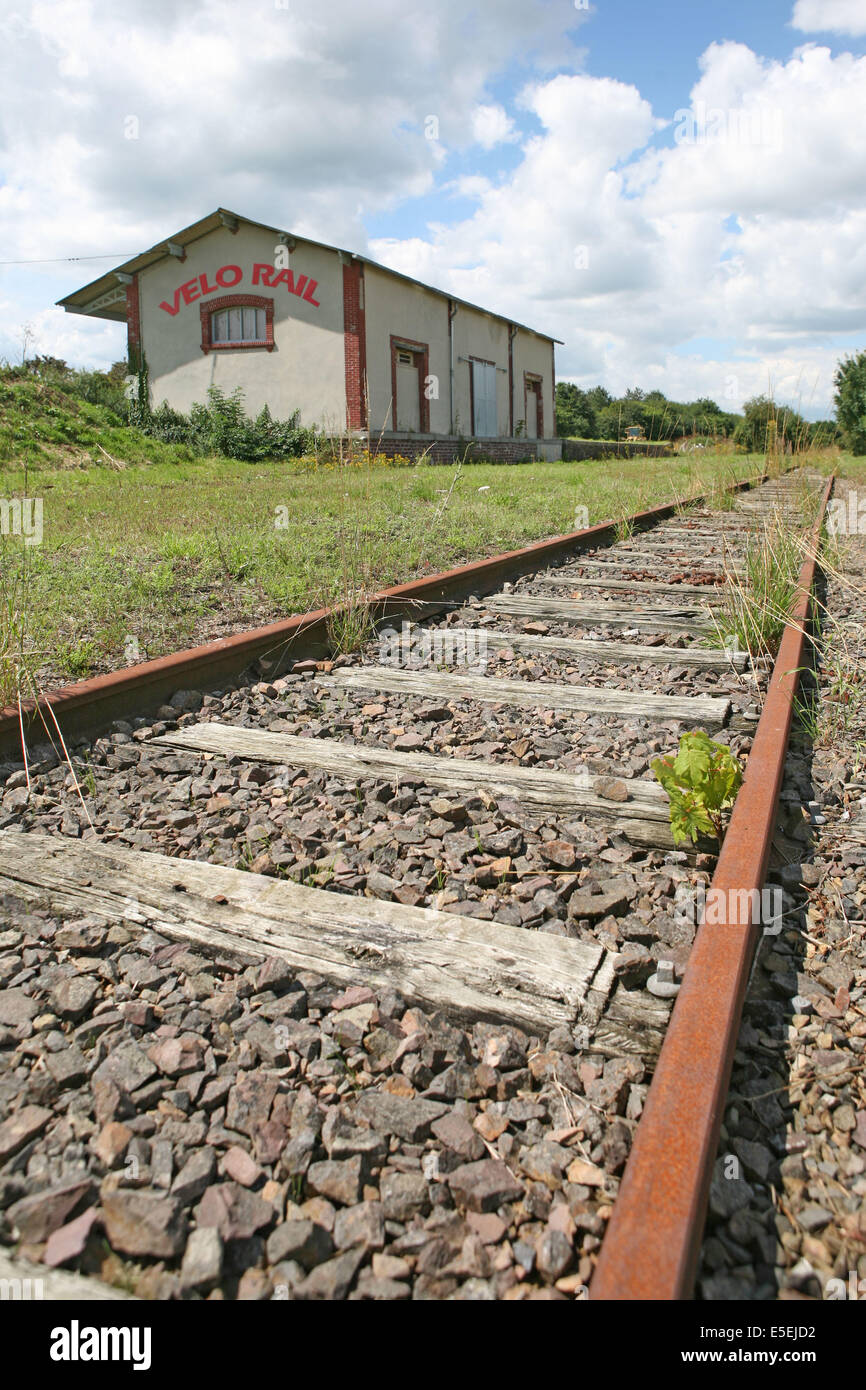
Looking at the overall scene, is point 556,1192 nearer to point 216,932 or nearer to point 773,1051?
point 773,1051

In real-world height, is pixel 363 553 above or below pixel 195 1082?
above

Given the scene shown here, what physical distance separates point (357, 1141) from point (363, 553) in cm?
430

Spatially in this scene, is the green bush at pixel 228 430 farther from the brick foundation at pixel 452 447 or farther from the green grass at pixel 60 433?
the brick foundation at pixel 452 447

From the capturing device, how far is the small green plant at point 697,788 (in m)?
2.07

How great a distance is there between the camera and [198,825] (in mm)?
2258

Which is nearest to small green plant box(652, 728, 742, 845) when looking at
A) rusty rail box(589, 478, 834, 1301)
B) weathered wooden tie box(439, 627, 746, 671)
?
rusty rail box(589, 478, 834, 1301)

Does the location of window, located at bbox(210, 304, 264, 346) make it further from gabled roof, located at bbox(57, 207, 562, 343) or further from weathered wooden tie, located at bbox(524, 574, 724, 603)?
weathered wooden tie, located at bbox(524, 574, 724, 603)

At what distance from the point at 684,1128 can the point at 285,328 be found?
774 inches

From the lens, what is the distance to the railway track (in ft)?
3.77

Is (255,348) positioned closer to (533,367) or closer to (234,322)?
(234,322)

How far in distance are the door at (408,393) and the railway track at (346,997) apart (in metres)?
18.2

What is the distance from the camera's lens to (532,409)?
27.9m

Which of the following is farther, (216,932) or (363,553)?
(363,553)

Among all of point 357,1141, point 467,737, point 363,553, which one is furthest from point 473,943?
point 363,553
